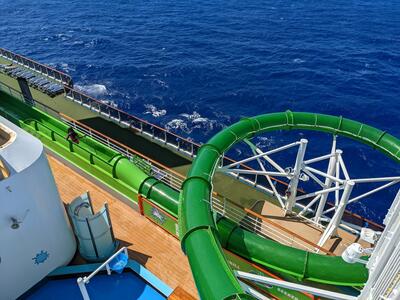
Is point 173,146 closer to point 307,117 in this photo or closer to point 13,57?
point 307,117

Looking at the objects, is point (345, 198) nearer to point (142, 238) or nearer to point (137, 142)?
point (142, 238)

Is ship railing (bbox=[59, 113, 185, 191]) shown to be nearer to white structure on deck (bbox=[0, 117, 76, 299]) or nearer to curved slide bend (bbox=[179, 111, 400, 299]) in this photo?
curved slide bend (bbox=[179, 111, 400, 299])

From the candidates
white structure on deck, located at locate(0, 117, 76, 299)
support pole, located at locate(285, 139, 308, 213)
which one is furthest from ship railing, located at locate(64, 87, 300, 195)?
white structure on deck, located at locate(0, 117, 76, 299)

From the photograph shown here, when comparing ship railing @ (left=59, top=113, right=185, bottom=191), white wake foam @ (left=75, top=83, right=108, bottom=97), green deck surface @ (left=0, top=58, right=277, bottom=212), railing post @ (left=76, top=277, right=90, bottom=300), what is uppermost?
railing post @ (left=76, top=277, right=90, bottom=300)

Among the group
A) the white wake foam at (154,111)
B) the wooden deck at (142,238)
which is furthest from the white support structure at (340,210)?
the white wake foam at (154,111)

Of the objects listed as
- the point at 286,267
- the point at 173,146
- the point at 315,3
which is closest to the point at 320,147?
the point at 173,146

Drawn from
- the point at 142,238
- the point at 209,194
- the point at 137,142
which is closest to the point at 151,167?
the point at 142,238
